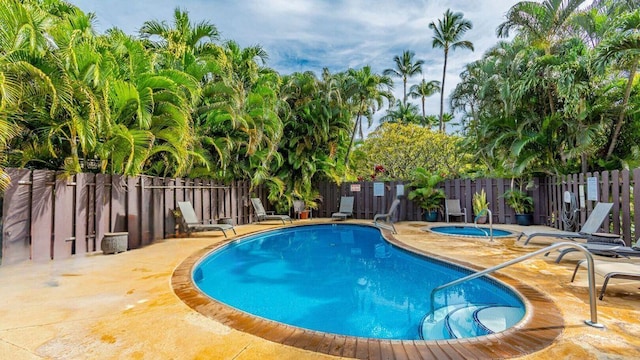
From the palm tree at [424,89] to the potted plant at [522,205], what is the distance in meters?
20.8

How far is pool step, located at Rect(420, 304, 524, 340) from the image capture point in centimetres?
355

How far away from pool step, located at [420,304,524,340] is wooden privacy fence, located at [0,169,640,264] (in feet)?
14.5

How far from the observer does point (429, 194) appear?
1302cm

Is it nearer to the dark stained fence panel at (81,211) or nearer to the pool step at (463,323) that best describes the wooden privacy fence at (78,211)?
the dark stained fence panel at (81,211)

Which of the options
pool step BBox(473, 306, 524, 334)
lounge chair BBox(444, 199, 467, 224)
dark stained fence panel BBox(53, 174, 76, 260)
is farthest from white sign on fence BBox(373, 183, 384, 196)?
dark stained fence panel BBox(53, 174, 76, 260)

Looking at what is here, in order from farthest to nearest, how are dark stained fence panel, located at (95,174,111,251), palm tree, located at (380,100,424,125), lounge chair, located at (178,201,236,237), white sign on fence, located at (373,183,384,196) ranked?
palm tree, located at (380,100,424,125) → white sign on fence, located at (373,183,384,196) → lounge chair, located at (178,201,236,237) → dark stained fence panel, located at (95,174,111,251)

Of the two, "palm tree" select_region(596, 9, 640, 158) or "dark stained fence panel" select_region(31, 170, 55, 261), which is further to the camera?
"palm tree" select_region(596, 9, 640, 158)

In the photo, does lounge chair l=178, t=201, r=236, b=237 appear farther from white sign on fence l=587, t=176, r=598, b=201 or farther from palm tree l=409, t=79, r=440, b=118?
palm tree l=409, t=79, r=440, b=118

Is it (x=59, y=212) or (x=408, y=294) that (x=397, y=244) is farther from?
(x=59, y=212)

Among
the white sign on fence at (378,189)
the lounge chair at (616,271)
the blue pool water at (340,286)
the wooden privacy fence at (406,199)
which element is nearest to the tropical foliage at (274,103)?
the wooden privacy fence at (406,199)

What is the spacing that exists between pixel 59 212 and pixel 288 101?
402 inches

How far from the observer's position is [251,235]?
9.69 metres

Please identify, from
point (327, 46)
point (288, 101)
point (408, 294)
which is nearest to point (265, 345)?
point (408, 294)

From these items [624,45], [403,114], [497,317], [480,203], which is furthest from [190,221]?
[403,114]
